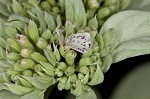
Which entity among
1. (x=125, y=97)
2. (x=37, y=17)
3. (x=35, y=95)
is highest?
(x=37, y=17)

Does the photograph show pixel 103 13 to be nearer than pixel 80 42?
No

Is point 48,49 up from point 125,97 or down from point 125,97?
up

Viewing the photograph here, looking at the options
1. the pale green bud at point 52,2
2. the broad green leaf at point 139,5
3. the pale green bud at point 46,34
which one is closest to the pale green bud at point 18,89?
the pale green bud at point 46,34

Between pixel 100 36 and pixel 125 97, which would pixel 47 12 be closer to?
pixel 100 36

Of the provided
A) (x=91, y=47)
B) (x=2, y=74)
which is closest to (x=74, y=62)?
(x=91, y=47)

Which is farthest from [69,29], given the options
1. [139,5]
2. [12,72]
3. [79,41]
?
[139,5]

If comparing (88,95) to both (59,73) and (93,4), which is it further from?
(93,4)

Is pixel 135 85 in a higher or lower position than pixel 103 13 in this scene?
lower
